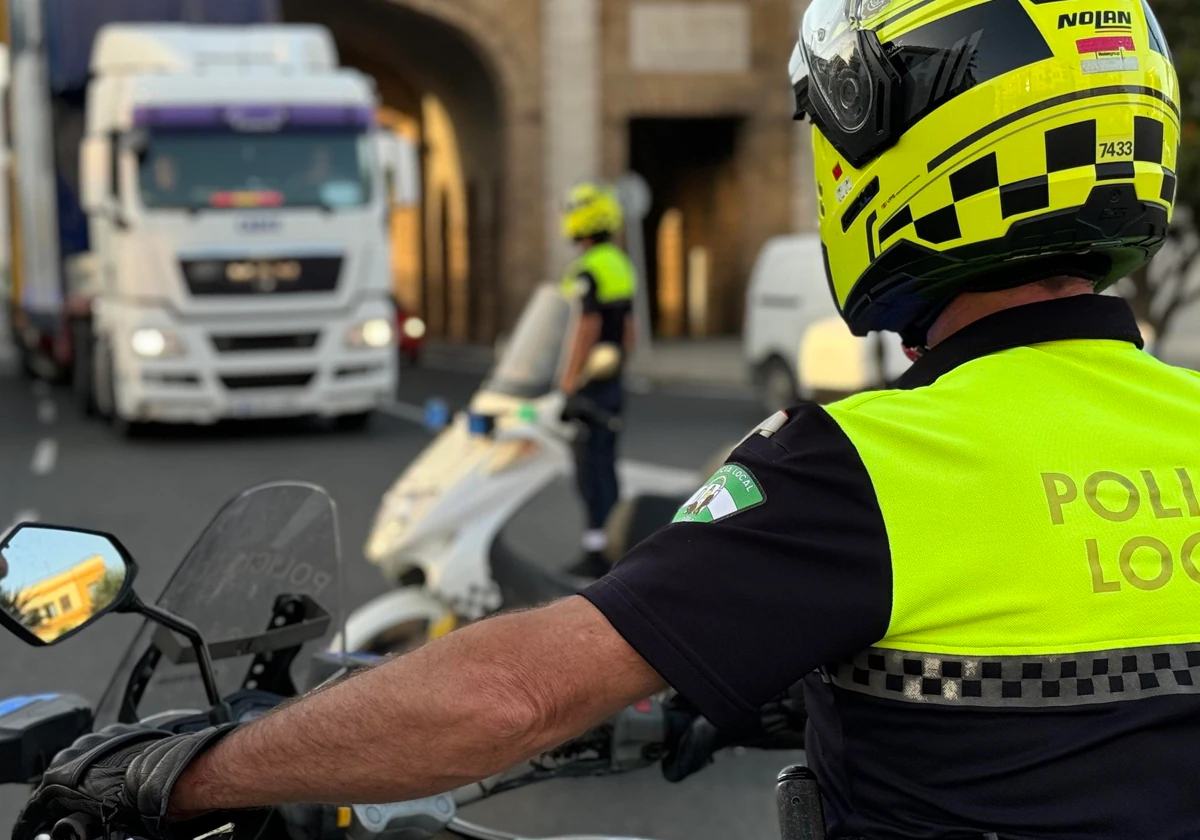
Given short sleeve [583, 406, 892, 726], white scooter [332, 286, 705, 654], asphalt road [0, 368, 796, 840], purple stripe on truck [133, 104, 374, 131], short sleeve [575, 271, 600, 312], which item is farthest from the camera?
purple stripe on truck [133, 104, 374, 131]

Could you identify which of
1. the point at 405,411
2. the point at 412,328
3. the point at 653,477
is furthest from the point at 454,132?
the point at 653,477

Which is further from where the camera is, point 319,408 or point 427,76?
point 427,76

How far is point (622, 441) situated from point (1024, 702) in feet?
40.3

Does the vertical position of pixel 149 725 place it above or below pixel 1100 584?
below

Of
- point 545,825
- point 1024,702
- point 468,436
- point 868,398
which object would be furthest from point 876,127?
point 468,436

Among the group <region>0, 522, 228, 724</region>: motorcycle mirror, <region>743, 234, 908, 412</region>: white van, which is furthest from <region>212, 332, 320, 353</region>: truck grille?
<region>0, 522, 228, 724</region>: motorcycle mirror

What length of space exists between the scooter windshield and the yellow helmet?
97.2 inches

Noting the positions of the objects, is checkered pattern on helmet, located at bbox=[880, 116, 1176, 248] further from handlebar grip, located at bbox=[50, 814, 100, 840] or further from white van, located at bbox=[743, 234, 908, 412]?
white van, located at bbox=[743, 234, 908, 412]

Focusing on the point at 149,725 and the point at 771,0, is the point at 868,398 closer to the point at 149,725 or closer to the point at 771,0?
the point at 149,725

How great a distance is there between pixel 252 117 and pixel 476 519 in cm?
928

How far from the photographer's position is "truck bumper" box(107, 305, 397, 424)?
13852 mm

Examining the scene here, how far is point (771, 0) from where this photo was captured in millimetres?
30016

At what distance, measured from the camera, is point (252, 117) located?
13.8 metres

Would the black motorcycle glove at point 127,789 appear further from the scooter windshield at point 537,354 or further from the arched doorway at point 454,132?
the arched doorway at point 454,132
